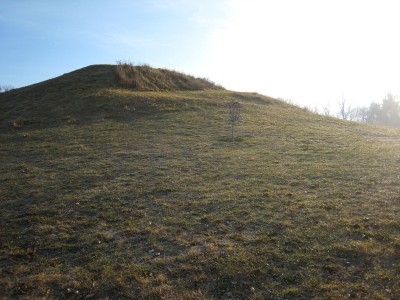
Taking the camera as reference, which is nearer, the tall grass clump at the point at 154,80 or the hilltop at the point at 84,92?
the hilltop at the point at 84,92

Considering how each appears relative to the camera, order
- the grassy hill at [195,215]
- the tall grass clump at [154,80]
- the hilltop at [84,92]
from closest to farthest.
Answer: the grassy hill at [195,215]
the hilltop at [84,92]
the tall grass clump at [154,80]

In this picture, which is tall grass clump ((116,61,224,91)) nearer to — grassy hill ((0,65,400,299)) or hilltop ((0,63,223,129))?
hilltop ((0,63,223,129))

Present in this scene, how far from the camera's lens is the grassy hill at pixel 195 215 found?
17.4ft

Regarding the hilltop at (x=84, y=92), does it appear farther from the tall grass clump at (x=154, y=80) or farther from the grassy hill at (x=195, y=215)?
the grassy hill at (x=195, y=215)

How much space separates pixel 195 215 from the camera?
773 centimetres

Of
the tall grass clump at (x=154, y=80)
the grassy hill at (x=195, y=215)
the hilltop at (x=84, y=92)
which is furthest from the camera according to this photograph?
the tall grass clump at (x=154, y=80)

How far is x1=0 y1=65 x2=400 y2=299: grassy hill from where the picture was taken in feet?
17.4

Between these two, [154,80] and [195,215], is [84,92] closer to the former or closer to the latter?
[154,80]

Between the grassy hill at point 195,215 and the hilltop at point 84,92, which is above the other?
the hilltop at point 84,92

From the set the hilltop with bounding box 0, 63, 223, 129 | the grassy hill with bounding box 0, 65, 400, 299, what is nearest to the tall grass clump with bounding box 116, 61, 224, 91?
the hilltop with bounding box 0, 63, 223, 129

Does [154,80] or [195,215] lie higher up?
[154,80]

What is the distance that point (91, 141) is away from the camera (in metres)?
15.7

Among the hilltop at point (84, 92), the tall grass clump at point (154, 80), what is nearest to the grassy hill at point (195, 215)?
the hilltop at point (84, 92)

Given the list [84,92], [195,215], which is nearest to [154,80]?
[84,92]
